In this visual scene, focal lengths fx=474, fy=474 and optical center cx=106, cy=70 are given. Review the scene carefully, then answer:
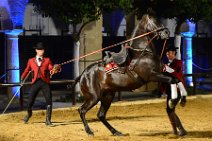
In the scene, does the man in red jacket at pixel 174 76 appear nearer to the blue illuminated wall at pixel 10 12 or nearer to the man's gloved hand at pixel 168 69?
the man's gloved hand at pixel 168 69

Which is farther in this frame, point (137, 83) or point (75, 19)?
point (75, 19)

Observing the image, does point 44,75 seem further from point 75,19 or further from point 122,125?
point 75,19

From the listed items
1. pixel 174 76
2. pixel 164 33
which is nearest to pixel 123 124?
pixel 174 76

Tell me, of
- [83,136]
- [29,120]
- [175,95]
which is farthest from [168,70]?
[29,120]

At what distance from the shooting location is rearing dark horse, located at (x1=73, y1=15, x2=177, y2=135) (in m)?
9.29

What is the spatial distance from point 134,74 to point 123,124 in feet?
10.00

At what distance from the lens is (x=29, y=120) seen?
1301cm

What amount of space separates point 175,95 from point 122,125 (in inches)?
115

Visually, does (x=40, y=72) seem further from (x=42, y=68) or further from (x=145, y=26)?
(x=145, y=26)

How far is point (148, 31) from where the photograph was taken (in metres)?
9.46

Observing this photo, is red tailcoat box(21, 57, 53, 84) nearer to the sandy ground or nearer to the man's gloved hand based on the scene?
the sandy ground

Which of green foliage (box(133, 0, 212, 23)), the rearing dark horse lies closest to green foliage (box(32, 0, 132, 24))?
green foliage (box(133, 0, 212, 23))

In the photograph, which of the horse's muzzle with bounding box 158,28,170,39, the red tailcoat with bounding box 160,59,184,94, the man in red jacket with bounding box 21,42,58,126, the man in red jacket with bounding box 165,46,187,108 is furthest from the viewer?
the man in red jacket with bounding box 21,42,58,126

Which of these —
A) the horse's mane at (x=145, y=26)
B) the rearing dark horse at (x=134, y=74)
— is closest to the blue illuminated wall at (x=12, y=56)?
the rearing dark horse at (x=134, y=74)
